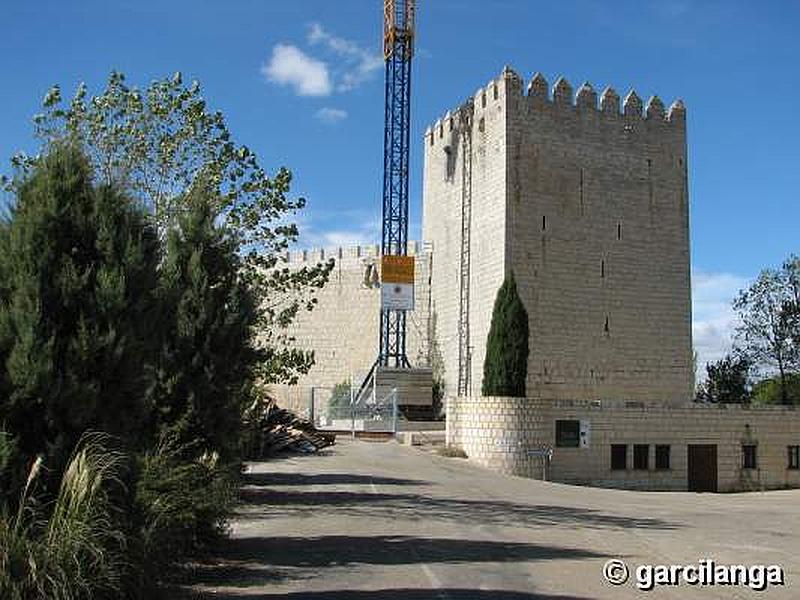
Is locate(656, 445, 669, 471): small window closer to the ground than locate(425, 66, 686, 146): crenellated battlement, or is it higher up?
closer to the ground

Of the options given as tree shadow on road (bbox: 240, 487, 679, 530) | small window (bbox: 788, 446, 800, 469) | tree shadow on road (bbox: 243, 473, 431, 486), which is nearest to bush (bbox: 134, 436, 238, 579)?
tree shadow on road (bbox: 240, 487, 679, 530)

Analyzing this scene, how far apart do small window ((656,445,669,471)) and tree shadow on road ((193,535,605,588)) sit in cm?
1527

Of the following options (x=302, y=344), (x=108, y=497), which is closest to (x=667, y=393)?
(x=302, y=344)

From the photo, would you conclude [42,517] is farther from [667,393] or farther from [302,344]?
[302,344]

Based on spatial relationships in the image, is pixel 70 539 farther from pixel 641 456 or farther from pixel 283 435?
pixel 641 456

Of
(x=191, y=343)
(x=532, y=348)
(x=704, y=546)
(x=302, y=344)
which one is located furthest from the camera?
(x=302, y=344)

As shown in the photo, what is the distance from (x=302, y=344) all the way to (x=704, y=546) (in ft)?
92.7

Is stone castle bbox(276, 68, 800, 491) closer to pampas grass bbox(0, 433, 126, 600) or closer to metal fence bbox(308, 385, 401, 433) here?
metal fence bbox(308, 385, 401, 433)

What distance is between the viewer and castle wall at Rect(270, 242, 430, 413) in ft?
116

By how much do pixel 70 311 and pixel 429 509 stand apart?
24.3ft

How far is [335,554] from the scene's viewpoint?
857 cm

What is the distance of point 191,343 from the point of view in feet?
31.9

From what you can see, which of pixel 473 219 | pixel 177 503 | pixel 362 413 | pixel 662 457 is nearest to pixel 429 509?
pixel 177 503

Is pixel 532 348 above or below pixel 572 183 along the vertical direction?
below
